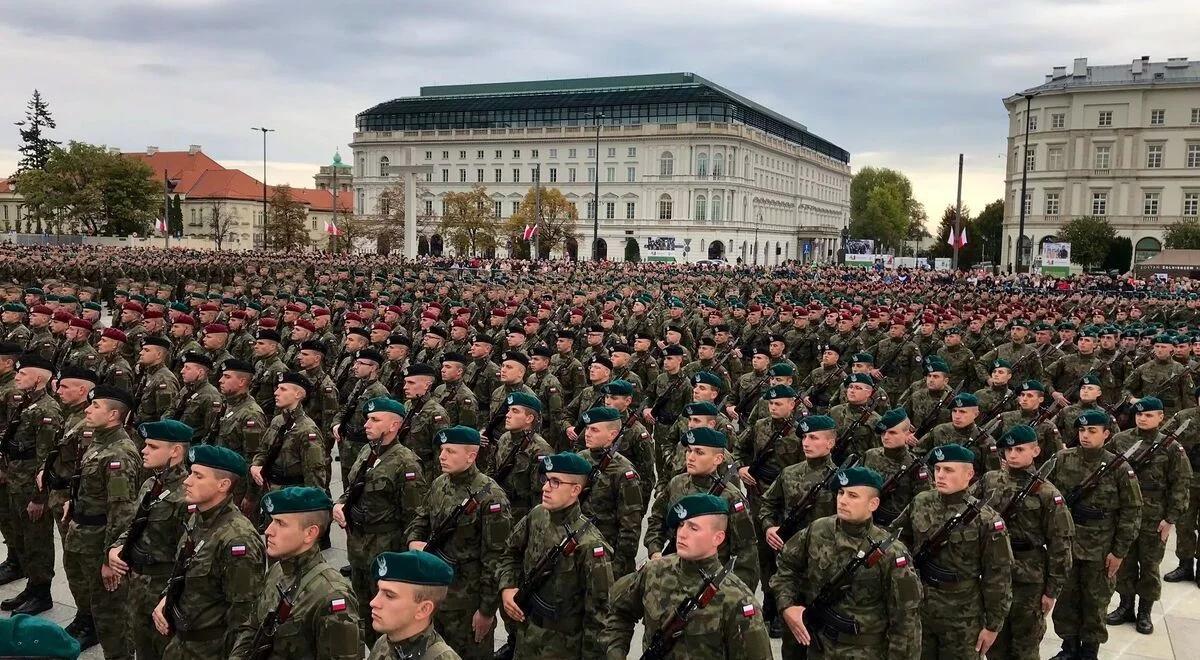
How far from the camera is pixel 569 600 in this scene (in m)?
4.84

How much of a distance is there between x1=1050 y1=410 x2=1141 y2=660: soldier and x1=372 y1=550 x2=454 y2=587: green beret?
4.96 metres

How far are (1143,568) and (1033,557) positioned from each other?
2.11m

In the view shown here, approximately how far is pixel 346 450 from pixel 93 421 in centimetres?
290

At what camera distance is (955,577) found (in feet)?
17.3

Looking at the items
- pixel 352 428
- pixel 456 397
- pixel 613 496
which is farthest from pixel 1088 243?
pixel 613 496

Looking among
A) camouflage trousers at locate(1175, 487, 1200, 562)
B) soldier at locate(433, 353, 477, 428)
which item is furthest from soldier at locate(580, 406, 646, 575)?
camouflage trousers at locate(1175, 487, 1200, 562)

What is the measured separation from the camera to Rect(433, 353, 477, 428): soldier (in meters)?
9.10

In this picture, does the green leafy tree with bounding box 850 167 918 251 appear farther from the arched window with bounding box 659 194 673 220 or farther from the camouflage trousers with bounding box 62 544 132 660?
the camouflage trousers with bounding box 62 544 132 660

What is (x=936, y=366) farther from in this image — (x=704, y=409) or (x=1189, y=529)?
(x=704, y=409)

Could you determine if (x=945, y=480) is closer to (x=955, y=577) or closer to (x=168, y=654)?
(x=955, y=577)

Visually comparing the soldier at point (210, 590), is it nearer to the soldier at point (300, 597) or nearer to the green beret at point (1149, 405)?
the soldier at point (300, 597)

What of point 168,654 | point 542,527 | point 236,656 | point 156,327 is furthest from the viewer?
point 156,327

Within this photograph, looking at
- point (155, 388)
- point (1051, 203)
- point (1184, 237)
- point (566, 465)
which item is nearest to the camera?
point (566, 465)

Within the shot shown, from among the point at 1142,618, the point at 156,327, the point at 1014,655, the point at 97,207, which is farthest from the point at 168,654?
the point at 97,207
